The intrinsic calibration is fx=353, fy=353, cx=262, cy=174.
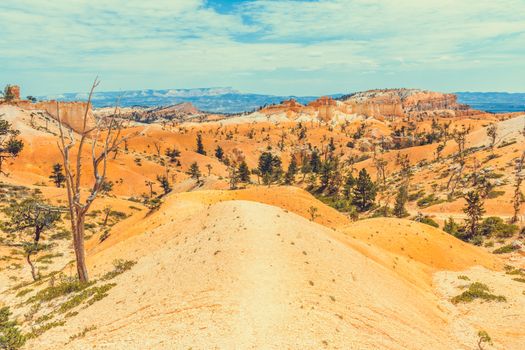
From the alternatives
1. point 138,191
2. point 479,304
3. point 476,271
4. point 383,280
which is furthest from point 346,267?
point 138,191

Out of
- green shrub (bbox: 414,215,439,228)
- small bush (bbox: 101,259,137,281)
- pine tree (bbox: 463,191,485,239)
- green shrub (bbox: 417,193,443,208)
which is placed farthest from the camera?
green shrub (bbox: 417,193,443,208)

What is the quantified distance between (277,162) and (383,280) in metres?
117

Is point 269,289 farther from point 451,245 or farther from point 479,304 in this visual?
point 451,245

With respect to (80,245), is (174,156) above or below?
below

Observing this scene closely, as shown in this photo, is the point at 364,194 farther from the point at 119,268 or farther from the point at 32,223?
the point at 119,268

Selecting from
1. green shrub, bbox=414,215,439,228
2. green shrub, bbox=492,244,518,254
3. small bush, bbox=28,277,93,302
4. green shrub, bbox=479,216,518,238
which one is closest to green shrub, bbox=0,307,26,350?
small bush, bbox=28,277,93,302

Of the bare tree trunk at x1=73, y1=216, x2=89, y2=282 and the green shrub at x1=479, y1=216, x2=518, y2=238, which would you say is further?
the green shrub at x1=479, y1=216, x2=518, y2=238

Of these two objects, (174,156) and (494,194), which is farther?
(174,156)

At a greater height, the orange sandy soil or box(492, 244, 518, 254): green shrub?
the orange sandy soil

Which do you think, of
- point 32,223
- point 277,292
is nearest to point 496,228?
point 277,292

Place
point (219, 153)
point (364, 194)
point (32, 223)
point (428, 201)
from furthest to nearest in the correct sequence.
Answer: point (219, 153)
point (364, 194)
point (428, 201)
point (32, 223)

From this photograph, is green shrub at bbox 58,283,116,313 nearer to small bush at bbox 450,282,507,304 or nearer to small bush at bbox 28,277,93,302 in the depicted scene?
small bush at bbox 28,277,93,302

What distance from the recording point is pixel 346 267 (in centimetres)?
2494

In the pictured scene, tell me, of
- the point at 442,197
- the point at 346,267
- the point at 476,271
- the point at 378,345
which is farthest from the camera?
the point at 442,197
